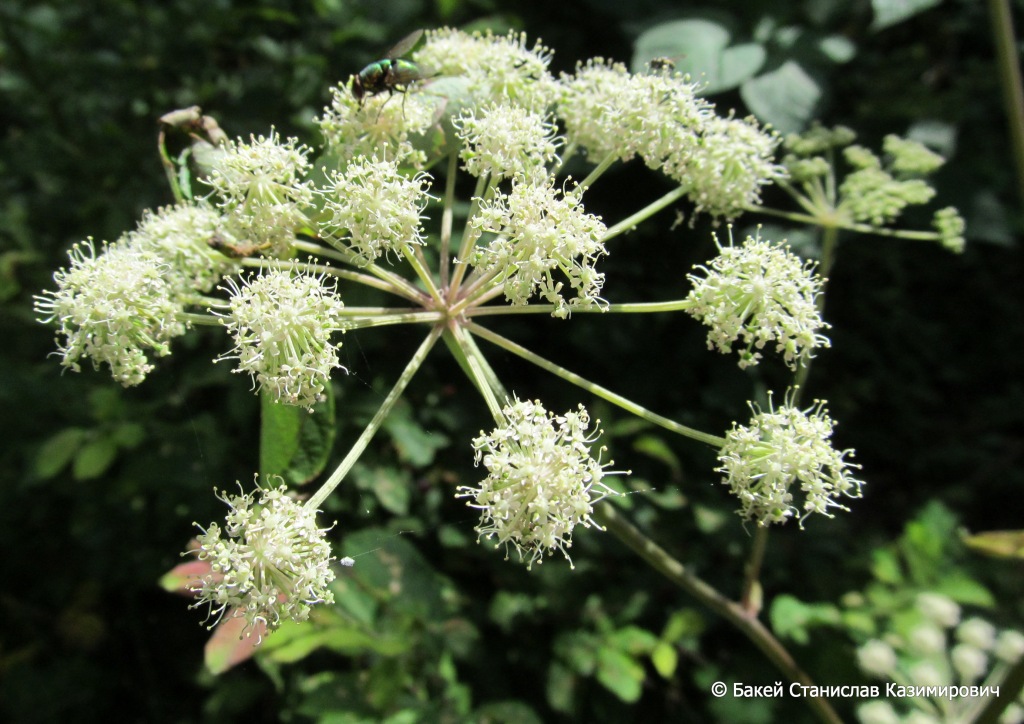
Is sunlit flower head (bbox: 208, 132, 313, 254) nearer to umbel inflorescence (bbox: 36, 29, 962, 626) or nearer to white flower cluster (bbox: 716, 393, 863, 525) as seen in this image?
umbel inflorescence (bbox: 36, 29, 962, 626)

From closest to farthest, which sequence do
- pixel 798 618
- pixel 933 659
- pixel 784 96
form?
pixel 784 96
pixel 933 659
pixel 798 618

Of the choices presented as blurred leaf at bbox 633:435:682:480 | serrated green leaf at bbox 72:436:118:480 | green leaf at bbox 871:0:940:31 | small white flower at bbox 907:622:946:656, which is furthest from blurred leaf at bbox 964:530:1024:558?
serrated green leaf at bbox 72:436:118:480

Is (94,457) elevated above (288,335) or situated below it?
above

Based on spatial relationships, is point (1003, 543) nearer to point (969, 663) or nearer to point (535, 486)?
point (969, 663)

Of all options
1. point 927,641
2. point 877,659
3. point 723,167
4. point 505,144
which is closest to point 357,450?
point 505,144

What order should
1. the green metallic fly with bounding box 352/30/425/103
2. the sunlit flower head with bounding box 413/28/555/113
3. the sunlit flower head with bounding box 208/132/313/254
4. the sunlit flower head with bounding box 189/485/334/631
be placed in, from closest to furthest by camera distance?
the sunlit flower head with bounding box 189/485/334/631 < the sunlit flower head with bounding box 208/132/313/254 < the green metallic fly with bounding box 352/30/425/103 < the sunlit flower head with bounding box 413/28/555/113

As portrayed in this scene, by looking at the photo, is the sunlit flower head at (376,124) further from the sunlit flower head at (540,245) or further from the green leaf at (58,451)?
the green leaf at (58,451)

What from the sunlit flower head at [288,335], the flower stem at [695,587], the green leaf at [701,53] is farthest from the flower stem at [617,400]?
the green leaf at [701,53]
